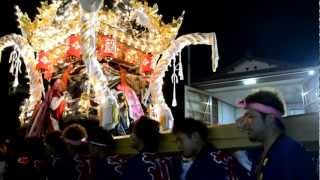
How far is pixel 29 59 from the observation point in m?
9.77

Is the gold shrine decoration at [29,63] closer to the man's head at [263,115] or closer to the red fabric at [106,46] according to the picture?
the red fabric at [106,46]

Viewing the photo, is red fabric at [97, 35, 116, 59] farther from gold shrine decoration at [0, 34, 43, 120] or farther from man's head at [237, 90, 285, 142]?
man's head at [237, 90, 285, 142]

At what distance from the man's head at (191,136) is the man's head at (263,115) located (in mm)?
548

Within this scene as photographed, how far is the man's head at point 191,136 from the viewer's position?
131 inches

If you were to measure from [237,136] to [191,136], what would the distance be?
305 millimetres

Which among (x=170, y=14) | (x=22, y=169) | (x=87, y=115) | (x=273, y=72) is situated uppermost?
(x=170, y=14)

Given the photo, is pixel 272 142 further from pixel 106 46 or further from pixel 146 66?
pixel 146 66

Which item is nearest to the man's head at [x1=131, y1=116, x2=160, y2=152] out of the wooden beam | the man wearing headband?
the wooden beam

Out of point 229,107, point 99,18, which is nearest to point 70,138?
point 99,18

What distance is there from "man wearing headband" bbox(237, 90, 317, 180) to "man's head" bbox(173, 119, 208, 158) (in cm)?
43

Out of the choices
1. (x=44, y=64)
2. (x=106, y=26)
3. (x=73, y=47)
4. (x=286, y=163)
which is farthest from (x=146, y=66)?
(x=286, y=163)

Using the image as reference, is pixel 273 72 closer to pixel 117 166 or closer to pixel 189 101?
pixel 189 101

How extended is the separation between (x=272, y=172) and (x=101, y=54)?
7182mm

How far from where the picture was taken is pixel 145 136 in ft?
12.0
